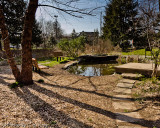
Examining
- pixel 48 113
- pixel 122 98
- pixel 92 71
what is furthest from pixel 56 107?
pixel 92 71

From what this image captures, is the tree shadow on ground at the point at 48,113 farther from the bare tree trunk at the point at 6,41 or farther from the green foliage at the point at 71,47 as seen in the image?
the green foliage at the point at 71,47

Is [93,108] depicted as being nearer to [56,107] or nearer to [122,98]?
[56,107]

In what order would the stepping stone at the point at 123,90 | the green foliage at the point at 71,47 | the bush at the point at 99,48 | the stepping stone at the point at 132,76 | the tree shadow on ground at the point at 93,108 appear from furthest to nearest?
the bush at the point at 99,48, the green foliage at the point at 71,47, the stepping stone at the point at 132,76, the stepping stone at the point at 123,90, the tree shadow on ground at the point at 93,108

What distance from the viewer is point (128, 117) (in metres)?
2.49

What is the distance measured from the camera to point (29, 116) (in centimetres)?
223

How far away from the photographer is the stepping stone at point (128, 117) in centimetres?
240

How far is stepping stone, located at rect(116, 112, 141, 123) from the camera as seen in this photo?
2398 mm

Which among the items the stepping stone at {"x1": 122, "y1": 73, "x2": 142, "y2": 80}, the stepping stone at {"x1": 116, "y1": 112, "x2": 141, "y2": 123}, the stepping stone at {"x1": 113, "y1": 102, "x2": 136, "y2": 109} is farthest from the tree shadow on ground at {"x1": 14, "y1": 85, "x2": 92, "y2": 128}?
the stepping stone at {"x1": 122, "y1": 73, "x2": 142, "y2": 80}

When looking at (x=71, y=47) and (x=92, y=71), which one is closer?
(x=92, y=71)

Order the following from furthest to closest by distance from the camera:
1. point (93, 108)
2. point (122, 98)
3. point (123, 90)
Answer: point (123, 90) < point (122, 98) < point (93, 108)

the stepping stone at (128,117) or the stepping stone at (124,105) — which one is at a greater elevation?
the stepping stone at (124,105)

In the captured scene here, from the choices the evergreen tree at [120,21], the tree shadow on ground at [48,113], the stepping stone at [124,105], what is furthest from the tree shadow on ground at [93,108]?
the evergreen tree at [120,21]

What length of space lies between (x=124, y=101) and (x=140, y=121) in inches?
31.7

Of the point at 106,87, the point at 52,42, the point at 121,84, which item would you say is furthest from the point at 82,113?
the point at 52,42
